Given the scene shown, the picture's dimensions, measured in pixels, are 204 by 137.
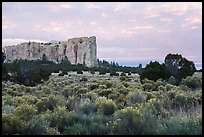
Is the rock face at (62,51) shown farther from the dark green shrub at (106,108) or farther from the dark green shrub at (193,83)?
the dark green shrub at (106,108)

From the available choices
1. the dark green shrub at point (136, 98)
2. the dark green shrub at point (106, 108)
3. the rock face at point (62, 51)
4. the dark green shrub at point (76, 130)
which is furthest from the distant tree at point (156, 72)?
the rock face at point (62, 51)

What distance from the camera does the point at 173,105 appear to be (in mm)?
12125

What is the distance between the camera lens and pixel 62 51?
12388 centimetres

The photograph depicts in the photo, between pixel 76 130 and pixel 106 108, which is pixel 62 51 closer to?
pixel 106 108

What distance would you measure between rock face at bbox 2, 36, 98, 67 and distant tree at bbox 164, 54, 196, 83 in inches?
3218

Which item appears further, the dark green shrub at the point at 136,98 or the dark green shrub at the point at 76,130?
the dark green shrub at the point at 136,98

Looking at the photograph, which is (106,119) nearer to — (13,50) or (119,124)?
(119,124)

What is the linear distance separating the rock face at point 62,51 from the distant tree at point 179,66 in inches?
3218

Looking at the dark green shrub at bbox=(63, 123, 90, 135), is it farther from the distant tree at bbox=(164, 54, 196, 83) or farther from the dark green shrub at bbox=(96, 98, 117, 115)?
the distant tree at bbox=(164, 54, 196, 83)

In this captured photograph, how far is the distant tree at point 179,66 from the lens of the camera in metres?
25.1

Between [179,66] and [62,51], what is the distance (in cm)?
10021

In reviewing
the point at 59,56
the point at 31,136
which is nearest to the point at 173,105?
the point at 31,136

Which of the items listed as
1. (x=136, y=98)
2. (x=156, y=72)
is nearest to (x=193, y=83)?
(x=156, y=72)

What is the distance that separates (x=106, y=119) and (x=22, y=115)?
6.71 feet
